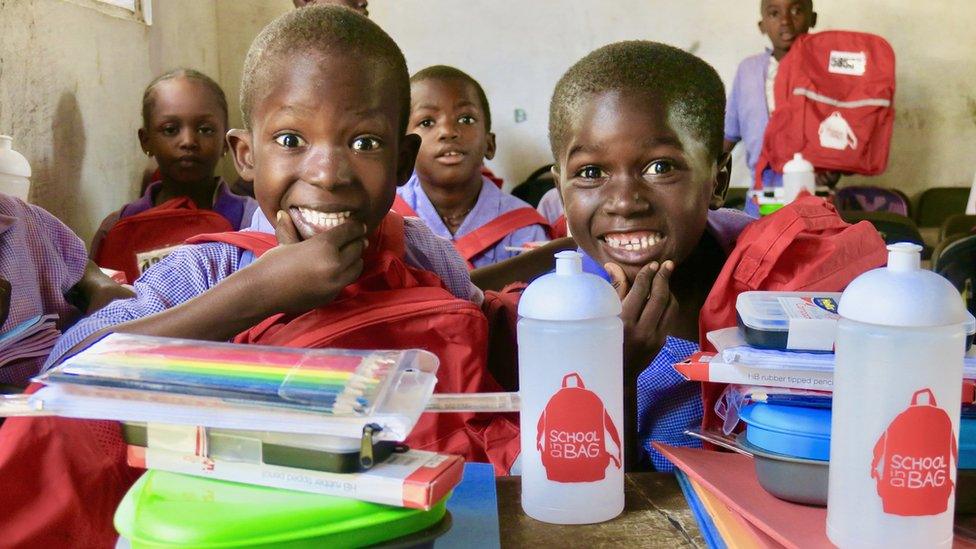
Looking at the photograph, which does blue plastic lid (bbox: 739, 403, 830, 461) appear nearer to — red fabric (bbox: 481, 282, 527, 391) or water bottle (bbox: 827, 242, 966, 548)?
water bottle (bbox: 827, 242, 966, 548)

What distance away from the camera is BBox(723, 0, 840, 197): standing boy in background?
4.46 metres

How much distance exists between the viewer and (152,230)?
3.07m

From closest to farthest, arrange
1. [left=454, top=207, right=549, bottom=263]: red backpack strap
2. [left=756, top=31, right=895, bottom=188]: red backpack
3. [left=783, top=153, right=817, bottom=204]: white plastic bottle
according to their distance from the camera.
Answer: [left=454, top=207, right=549, bottom=263]: red backpack strap → [left=783, top=153, right=817, bottom=204]: white plastic bottle → [left=756, top=31, right=895, bottom=188]: red backpack

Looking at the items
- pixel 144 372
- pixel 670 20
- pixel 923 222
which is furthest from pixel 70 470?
pixel 923 222

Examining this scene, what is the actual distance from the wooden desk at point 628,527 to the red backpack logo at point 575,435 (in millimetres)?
44

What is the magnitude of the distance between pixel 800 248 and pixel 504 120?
3926mm

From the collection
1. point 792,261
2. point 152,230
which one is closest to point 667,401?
point 792,261

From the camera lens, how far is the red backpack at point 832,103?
436 centimetres

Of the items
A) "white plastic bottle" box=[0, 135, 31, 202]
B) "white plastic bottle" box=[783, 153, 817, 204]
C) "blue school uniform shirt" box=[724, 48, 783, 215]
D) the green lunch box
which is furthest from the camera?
"blue school uniform shirt" box=[724, 48, 783, 215]

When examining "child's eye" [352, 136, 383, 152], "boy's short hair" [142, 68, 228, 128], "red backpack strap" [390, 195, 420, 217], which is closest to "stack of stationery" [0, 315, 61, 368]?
"child's eye" [352, 136, 383, 152]

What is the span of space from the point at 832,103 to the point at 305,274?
3900mm

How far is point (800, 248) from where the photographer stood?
1.17 m

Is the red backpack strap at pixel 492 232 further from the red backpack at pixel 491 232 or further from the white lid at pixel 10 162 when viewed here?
the white lid at pixel 10 162

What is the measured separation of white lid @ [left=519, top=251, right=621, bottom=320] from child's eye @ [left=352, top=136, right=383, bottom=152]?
1.72ft
